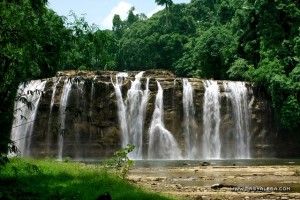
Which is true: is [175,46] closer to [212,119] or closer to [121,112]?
[212,119]

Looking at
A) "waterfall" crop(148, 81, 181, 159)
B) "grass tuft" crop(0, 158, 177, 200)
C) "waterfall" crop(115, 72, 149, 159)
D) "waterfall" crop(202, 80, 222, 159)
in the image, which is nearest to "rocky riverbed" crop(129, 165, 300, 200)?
"grass tuft" crop(0, 158, 177, 200)

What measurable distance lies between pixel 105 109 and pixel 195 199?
26.8 m

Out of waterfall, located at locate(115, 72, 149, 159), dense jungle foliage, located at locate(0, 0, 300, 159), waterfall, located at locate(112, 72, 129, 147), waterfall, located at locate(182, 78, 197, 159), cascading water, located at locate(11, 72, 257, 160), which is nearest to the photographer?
dense jungle foliage, located at locate(0, 0, 300, 159)

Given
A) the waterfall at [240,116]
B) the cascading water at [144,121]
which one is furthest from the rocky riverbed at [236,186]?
the waterfall at [240,116]

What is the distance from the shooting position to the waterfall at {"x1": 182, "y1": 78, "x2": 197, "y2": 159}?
124ft

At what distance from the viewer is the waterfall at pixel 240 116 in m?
38.3

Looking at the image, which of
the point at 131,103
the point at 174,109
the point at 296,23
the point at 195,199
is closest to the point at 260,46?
the point at 296,23

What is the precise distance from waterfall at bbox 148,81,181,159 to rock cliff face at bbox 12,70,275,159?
0.09 m

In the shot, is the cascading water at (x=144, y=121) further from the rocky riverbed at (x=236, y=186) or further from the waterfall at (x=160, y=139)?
the rocky riverbed at (x=236, y=186)

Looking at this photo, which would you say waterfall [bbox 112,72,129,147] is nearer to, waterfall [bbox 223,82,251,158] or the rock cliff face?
the rock cliff face

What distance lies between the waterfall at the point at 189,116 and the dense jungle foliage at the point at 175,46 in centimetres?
679

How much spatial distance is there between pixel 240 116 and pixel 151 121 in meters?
8.39

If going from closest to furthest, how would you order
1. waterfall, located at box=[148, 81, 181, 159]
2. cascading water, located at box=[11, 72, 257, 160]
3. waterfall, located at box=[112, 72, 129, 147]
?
cascading water, located at box=[11, 72, 257, 160] < waterfall, located at box=[148, 81, 181, 159] < waterfall, located at box=[112, 72, 129, 147]

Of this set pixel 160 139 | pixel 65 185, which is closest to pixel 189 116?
pixel 160 139
